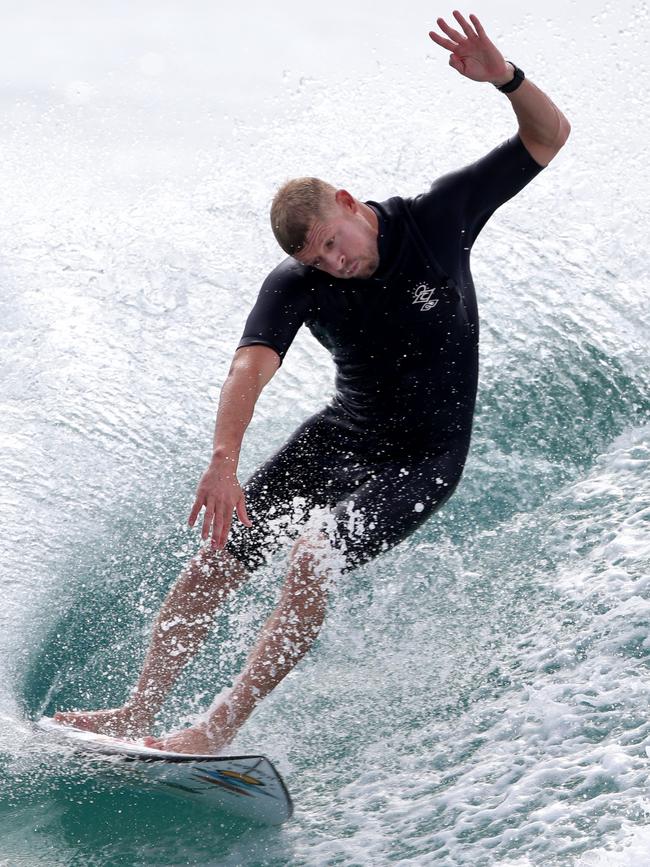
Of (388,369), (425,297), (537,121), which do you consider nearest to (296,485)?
(388,369)

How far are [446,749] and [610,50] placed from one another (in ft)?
19.5

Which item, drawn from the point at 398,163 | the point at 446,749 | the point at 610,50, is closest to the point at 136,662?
the point at 446,749

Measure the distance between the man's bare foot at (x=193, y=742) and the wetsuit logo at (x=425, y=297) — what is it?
133cm

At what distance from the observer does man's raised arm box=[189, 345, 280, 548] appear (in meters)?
2.86

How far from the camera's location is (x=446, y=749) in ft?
10.3

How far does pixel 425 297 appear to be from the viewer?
3.27m

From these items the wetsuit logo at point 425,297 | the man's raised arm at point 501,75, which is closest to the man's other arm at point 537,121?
the man's raised arm at point 501,75

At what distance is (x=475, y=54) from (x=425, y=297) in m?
0.70

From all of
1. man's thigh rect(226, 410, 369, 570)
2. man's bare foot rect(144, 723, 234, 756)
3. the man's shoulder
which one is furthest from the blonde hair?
man's bare foot rect(144, 723, 234, 756)

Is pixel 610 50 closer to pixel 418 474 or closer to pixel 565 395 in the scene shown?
pixel 565 395

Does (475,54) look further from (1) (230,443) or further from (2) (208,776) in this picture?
(2) (208,776)

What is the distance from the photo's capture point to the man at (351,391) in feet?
10.1

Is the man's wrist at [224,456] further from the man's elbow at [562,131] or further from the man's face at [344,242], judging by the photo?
the man's elbow at [562,131]

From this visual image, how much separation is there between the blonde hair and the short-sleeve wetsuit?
23 cm
